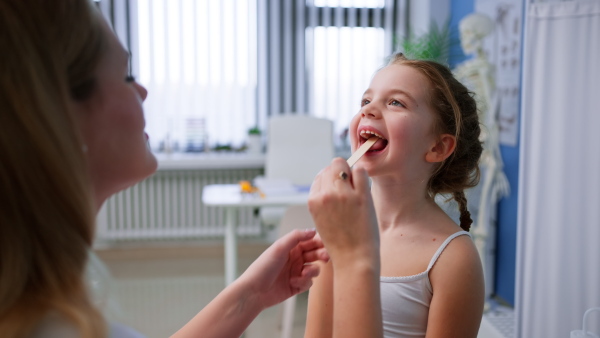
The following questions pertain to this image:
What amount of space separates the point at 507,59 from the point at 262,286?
2743mm

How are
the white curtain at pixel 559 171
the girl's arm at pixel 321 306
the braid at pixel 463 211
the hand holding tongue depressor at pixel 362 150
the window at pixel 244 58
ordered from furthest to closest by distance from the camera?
1. the window at pixel 244 58
2. the white curtain at pixel 559 171
3. the braid at pixel 463 211
4. the girl's arm at pixel 321 306
5. the hand holding tongue depressor at pixel 362 150

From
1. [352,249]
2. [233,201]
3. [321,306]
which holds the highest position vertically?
[352,249]

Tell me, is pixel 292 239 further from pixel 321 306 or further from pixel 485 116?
pixel 485 116

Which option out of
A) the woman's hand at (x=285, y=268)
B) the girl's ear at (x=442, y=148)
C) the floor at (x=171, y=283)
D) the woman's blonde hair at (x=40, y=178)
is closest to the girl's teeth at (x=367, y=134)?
the girl's ear at (x=442, y=148)

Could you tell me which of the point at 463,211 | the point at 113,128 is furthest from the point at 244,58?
the point at 113,128

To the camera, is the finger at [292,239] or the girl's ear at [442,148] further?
the girl's ear at [442,148]

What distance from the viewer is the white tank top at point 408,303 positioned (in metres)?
1.02

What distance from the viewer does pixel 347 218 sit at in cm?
76

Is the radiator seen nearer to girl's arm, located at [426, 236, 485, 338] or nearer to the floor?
the floor

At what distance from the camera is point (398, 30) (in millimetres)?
4566

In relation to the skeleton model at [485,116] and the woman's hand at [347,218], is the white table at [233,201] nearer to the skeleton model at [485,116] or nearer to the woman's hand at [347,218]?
the skeleton model at [485,116]

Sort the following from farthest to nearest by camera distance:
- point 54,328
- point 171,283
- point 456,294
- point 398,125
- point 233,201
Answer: point 171,283
point 233,201
point 398,125
point 456,294
point 54,328

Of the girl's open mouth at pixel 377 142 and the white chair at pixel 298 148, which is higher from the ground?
the girl's open mouth at pixel 377 142

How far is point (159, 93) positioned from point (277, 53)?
1.02 meters
